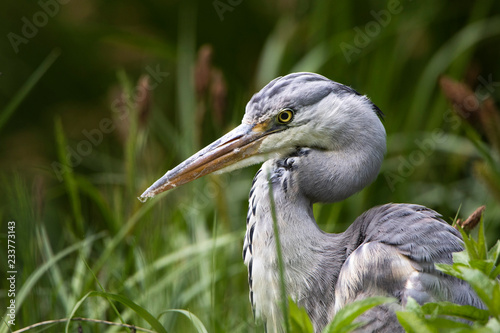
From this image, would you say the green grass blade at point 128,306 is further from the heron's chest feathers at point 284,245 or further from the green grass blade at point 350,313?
the green grass blade at point 350,313

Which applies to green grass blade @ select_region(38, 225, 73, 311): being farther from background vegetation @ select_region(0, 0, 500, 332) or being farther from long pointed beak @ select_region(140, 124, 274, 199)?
long pointed beak @ select_region(140, 124, 274, 199)

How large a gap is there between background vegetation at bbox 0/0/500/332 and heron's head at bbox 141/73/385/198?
13.3 inches

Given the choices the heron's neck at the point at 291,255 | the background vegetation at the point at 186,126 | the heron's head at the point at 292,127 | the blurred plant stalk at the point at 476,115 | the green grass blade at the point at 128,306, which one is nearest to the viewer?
the green grass blade at the point at 128,306

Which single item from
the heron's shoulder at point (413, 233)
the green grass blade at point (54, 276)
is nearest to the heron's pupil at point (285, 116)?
the heron's shoulder at point (413, 233)

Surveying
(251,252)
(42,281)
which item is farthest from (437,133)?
(42,281)

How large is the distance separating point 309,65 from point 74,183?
5.55 ft

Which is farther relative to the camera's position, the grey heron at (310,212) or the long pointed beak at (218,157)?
the long pointed beak at (218,157)

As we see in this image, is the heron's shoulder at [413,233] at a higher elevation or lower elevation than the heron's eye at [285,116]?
lower

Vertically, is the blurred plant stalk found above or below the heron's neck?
above

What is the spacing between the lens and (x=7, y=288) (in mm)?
2547

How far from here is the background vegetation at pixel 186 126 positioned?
2.62 metres

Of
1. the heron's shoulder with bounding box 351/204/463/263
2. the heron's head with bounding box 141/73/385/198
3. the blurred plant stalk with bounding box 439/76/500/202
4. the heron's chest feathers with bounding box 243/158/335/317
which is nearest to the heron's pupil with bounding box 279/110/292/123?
the heron's head with bounding box 141/73/385/198

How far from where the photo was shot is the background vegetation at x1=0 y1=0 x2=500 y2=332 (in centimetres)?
262

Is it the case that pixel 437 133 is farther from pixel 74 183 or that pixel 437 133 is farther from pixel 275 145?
pixel 74 183
